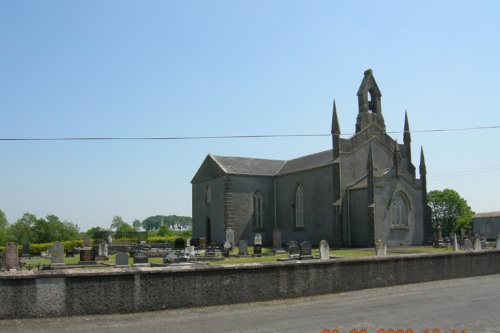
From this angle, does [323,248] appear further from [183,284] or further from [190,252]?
[190,252]

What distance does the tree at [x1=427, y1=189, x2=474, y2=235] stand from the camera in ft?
284

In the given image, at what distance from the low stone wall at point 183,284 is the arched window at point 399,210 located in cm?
2135

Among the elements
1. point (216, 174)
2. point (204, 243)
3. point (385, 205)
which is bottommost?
point (204, 243)

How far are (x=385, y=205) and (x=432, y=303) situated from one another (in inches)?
967

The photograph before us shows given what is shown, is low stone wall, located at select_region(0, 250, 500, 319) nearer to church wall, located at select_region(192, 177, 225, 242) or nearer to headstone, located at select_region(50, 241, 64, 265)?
headstone, located at select_region(50, 241, 64, 265)

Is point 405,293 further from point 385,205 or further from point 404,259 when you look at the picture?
point 385,205

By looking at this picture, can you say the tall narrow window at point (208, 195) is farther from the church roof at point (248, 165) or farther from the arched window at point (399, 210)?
the arched window at point (399, 210)

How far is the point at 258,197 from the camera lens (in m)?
43.4

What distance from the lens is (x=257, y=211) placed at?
142ft

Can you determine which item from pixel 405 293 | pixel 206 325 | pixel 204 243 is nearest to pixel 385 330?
pixel 206 325

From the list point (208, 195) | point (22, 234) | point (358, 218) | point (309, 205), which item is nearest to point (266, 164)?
point (208, 195)

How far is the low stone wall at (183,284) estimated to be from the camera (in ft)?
33.0

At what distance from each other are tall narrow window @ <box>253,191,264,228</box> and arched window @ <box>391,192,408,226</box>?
11.9m

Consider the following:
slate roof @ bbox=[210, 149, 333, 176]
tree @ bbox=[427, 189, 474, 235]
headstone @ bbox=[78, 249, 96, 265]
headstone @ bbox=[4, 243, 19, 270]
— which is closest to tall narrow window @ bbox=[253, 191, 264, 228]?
slate roof @ bbox=[210, 149, 333, 176]
